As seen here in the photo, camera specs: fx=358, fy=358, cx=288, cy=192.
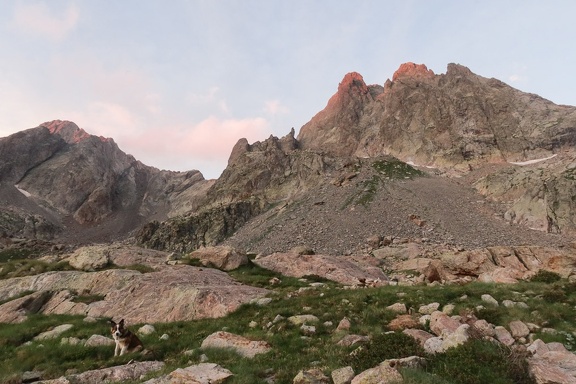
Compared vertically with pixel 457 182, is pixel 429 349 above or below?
below

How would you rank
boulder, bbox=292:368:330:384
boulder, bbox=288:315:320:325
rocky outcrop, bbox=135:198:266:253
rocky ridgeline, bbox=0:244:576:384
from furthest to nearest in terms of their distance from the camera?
rocky outcrop, bbox=135:198:266:253
boulder, bbox=288:315:320:325
rocky ridgeline, bbox=0:244:576:384
boulder, bbox=292:368:330:384

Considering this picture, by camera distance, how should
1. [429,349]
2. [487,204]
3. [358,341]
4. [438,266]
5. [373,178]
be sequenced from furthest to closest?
[373,178], [487,204], [438,266], [358,341], [429,349]

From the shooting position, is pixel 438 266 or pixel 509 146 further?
pixel 509 146

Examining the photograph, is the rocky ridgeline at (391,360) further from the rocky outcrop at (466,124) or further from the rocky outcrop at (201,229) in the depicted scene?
the rocky outcrop at (466,124)

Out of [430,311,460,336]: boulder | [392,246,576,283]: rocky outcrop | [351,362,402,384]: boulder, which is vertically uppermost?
[351,362,402,384]: boulder

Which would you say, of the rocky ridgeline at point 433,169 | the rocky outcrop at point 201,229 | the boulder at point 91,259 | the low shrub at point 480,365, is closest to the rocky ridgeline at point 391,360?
the low shrub at point 480,365

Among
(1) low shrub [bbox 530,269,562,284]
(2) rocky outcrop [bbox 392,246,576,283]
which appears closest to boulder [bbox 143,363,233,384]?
(1) low shrub [bbox 530,269,562,284]

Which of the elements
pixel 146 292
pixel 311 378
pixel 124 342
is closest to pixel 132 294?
pixel 146 292

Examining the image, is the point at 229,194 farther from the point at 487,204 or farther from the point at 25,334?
the point at 25,334

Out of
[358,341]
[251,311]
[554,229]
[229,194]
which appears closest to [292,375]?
[358,341]

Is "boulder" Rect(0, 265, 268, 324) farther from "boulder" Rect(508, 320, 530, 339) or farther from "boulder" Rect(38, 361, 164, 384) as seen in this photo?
"boulder" Rect(508, 320, 530, 339)

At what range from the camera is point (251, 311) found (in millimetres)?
21344

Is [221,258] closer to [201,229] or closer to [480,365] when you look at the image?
[480,365]

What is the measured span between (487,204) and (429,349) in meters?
105
